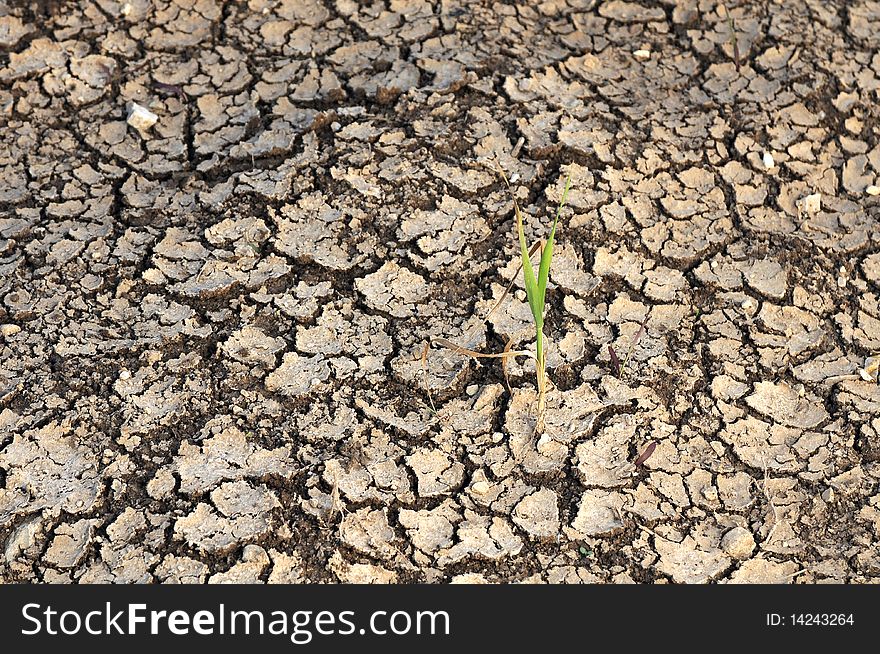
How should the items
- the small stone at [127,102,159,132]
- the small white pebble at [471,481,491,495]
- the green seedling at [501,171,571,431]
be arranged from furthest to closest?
the small stone at [127,102,159,132] < the small white pebble at [471,481,491,495] < the green seedling at [501,171,571,431]

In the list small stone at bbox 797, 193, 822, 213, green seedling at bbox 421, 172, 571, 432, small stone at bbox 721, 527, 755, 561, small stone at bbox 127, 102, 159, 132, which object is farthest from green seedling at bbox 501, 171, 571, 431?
small stone at bbox 127, 102, 159, 132

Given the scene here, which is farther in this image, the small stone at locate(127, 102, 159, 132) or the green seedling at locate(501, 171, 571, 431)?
the small stone at locate(127, 102, 159, 132)

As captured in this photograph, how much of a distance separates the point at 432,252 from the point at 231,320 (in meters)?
0.52

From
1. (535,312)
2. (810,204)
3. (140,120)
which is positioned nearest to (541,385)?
(535,312)

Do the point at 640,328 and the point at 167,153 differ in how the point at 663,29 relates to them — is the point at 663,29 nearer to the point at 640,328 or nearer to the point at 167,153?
the point at 640,328

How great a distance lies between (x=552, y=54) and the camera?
117 inches

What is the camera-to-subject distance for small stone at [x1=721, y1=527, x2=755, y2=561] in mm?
2111

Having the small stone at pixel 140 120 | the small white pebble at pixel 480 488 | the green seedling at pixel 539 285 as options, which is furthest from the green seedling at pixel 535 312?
the small stone at pixel 140 120

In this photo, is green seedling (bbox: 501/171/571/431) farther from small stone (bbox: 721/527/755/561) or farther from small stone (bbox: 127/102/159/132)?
small stone (bbox: 127/102/159/132)

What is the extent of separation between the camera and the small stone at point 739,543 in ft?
6.93

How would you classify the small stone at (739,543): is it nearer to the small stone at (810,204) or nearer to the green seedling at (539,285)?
the green seedling at (539,285)

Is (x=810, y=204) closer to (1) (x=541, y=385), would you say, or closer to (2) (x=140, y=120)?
(1) (x=541, y=385)

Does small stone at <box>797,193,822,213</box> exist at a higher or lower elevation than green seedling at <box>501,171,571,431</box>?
higher

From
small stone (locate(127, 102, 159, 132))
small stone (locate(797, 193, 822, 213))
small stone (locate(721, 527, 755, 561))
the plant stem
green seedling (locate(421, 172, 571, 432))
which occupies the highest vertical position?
small stone (locate(127, 102, 159, 132))
